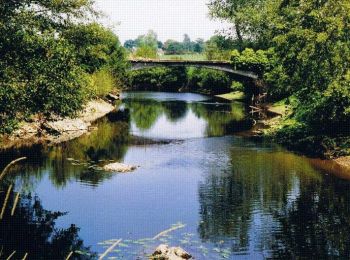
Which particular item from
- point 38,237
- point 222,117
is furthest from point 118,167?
point 222,117

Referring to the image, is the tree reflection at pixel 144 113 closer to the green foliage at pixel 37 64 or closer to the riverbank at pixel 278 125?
the riverbank at pixel 278 125

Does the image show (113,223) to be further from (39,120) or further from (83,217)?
(39,120)

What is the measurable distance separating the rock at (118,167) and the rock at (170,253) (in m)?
15.6

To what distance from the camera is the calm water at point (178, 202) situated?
2016 cm

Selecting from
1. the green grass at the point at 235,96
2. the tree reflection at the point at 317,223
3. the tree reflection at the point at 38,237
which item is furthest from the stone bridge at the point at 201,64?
the tree reflection at the point at 38,237

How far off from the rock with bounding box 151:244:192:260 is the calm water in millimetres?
972

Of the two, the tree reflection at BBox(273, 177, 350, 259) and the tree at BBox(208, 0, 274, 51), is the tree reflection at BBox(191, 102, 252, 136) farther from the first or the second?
the tree reflection at BBox(273, 177, 350, 259)

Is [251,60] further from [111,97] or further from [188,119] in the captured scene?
[111,97]

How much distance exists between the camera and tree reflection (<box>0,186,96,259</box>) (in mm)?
19281

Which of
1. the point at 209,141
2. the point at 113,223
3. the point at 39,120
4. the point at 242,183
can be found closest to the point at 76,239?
the point at 113,223

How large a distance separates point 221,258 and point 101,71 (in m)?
62.1

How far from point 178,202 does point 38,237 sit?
8469mm

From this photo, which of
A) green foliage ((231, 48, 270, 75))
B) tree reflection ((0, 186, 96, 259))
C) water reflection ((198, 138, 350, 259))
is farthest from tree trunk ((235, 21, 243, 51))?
tree reflection ((0, 186, 96, 259))

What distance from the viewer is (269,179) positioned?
31188mm
